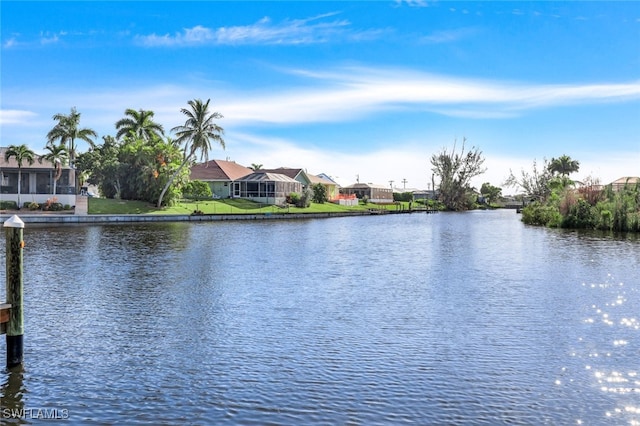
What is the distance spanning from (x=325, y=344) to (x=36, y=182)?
58615 millimetres

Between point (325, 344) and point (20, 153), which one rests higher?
point (20, 153)

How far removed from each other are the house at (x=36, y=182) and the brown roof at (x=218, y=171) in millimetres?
29267

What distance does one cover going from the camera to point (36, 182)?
61.8 meters

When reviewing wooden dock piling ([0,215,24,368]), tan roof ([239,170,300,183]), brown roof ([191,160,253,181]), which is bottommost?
wooden dock piling ([0,215,24,368])

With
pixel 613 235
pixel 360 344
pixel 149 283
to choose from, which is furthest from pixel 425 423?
pixel 613 235

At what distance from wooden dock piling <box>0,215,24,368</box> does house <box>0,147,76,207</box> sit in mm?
52085

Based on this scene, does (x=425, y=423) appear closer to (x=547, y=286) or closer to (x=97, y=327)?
(x=97, y=327)

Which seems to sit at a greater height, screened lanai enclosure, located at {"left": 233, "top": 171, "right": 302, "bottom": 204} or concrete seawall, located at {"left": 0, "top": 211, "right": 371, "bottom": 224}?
screened lanai enclosure, located at {"left": 233, "top": 171, "right": 302, "bottom": 204}

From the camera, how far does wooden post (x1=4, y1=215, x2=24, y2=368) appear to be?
10.6 m

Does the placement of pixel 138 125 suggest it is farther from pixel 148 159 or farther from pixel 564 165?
pixel 564 165

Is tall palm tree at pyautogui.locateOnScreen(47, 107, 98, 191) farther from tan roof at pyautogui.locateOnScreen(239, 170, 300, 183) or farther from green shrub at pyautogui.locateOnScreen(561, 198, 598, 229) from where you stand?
green shrub at pyautogui.locateOnScreen(561, 198, 598, 229)

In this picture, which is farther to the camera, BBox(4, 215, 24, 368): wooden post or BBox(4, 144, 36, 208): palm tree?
BBox(4, 144, 36, 208): palm tree

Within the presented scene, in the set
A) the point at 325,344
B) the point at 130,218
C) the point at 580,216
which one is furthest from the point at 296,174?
the point at 325,344

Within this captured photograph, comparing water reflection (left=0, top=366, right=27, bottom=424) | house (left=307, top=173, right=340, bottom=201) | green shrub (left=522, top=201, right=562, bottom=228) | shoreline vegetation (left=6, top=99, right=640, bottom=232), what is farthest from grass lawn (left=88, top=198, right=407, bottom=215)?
water reflection (left=0, top=366, right=27, bottom=424)
